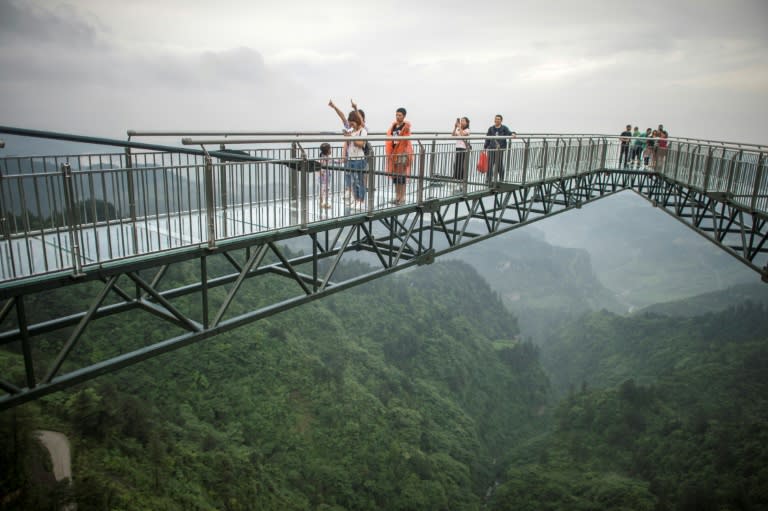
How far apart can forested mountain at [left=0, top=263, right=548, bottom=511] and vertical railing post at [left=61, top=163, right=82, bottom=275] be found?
13419 millimetres

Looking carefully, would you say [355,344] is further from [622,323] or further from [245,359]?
[622,323]

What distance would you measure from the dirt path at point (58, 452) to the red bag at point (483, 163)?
17.3m

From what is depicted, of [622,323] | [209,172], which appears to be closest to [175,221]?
[209,172]

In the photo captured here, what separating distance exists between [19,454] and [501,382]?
2823 inches

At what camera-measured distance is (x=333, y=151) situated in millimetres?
10766

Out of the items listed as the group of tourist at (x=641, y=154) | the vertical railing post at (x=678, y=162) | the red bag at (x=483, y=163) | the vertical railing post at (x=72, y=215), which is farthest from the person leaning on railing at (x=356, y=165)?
the group of tourist at (x=641, y=154)

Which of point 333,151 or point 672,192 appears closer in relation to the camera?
point 333,151

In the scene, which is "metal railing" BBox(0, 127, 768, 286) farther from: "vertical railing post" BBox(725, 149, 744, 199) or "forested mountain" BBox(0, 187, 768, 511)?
"forested mountain" BBox(0, 187, 768, 511)

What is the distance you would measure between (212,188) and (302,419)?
37.2 metres

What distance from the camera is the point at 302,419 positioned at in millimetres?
40281

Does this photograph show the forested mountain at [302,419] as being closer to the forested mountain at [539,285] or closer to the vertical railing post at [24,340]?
the vertical railing post at [24,340]

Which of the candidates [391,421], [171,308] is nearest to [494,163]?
[171,308]

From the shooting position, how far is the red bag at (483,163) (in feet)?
37.1

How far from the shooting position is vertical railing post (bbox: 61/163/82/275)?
4867 mm
